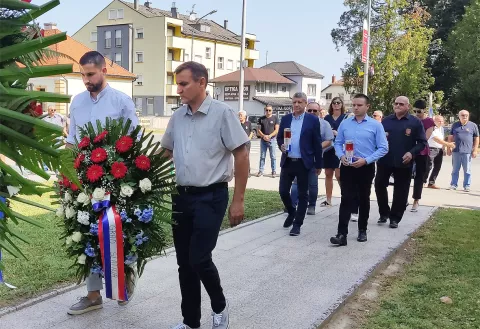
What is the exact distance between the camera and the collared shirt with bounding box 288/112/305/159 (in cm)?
747

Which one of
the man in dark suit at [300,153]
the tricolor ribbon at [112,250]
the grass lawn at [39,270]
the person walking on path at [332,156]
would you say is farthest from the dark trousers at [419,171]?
the tricolor ribbon at [112,250]

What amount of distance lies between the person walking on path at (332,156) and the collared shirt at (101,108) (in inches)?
239

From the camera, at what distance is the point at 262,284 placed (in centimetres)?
520

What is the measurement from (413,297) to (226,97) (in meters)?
18.1

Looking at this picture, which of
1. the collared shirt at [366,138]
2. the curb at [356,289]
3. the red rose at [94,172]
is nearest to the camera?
the red rose at [94,172]

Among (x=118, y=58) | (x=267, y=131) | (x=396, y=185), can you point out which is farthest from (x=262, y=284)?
(x=118, y=58)

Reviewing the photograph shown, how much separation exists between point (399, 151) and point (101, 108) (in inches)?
207

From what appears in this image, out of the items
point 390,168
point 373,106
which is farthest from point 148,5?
point 390,168

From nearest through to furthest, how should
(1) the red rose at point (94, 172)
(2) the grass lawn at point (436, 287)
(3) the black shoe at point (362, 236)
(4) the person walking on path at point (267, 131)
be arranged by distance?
(1) the red rose at point (94, 172) < (2) the grass lawn at point (436, 287) < (3) the black shoe at point (362, 236) < (4) the person walking on path at point (267, 131)

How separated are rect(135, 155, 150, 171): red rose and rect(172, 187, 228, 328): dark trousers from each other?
338 mm

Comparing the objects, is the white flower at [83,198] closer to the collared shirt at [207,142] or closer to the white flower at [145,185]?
the white flower at [145,185]

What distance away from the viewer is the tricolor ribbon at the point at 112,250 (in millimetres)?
3646

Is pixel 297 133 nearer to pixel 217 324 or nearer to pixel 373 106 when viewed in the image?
pixel 217 324

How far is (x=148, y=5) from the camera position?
67.2 meters
